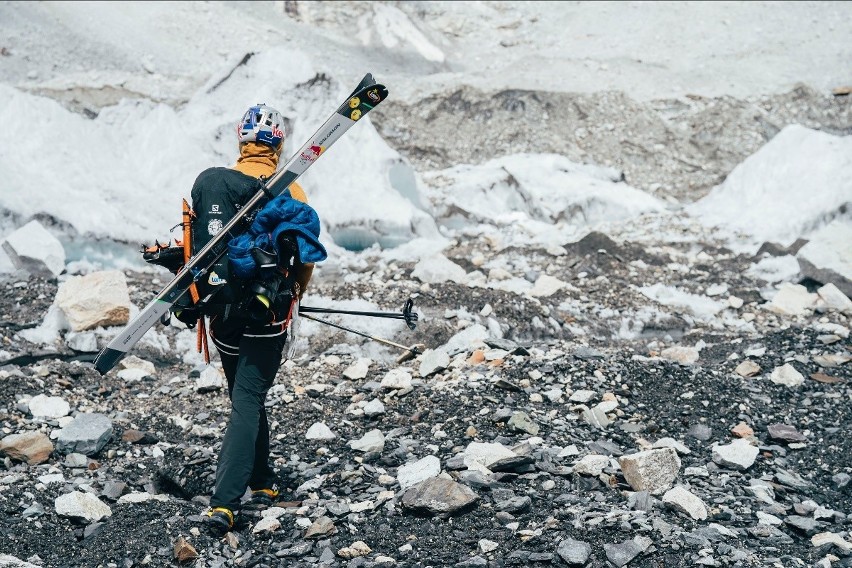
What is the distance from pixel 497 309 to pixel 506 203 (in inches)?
263

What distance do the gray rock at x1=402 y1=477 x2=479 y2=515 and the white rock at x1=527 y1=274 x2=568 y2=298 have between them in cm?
574

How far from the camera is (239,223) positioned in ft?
16.9

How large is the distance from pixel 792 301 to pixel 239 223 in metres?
8.17

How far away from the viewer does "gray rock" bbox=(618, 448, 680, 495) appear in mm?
5617

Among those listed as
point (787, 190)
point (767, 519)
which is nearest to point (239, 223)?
point (767, 519)

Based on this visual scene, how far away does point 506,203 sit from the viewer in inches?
633

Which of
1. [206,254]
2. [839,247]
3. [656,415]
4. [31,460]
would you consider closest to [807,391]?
[656,415]

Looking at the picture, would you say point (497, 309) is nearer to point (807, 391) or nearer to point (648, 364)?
point (648, 364)

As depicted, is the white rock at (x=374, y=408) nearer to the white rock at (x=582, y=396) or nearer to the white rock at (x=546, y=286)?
the white rock at (x=582, y=396)

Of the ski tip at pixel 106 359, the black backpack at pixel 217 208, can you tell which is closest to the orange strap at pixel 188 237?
the black backpack at pixel 217 208

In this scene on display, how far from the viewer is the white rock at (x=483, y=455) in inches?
225

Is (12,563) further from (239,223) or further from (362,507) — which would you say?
(239,223)

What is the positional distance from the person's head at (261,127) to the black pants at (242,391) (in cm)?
108

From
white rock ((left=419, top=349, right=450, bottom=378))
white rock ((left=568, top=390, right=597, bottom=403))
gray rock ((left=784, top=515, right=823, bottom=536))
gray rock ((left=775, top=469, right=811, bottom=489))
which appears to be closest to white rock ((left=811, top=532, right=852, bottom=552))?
gray rock ((left=784, top=515, right=823, bottom=536))
